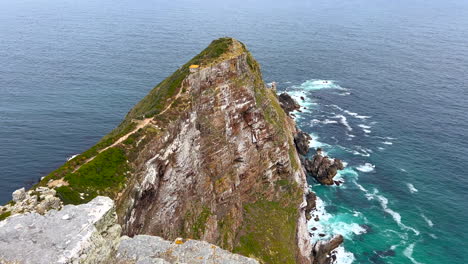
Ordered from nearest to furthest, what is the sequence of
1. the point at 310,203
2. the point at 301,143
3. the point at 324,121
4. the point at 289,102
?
1. the point at 310,203
2. the point at 301,143
3. the point at 324,121
4. the point at 289,102

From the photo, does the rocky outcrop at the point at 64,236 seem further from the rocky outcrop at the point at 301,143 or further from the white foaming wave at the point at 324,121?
the white foaming wave at the point at 324,121

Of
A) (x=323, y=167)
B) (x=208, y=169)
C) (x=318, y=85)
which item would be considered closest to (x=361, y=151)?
(x=323, y=167)

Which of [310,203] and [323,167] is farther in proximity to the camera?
[323,167]

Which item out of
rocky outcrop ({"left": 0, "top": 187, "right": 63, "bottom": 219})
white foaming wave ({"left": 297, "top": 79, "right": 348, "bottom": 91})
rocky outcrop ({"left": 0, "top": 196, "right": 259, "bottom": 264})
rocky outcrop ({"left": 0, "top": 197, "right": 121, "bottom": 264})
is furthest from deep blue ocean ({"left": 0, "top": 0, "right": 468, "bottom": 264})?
rocky outcrop ({"left": 0, "top": 197, "right": 121, "bottom": 264})

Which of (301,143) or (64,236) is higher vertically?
(64,236)

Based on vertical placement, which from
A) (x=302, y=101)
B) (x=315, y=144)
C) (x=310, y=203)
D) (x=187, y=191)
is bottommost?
(x=310, y=203)

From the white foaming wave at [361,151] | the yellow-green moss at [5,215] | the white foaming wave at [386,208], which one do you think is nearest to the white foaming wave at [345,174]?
the white foaming wave at [386,208]

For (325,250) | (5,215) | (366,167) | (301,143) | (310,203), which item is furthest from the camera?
(301,143)

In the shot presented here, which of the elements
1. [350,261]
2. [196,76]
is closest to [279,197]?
[350,261]

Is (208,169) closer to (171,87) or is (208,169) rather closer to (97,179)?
(171,87)
